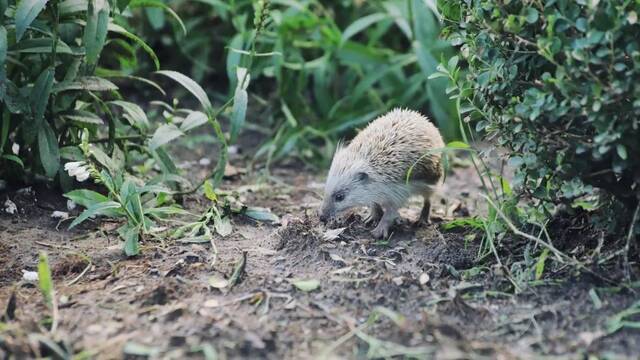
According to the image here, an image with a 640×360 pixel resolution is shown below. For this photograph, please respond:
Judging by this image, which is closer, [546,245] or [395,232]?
[546,245]

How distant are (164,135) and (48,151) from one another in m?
0.84

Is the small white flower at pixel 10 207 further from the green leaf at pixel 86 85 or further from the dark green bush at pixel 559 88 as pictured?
the dark green bush at pixel 559 88

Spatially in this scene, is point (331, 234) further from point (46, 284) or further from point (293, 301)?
point (46, 284)

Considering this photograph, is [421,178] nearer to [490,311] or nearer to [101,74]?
[490,311]

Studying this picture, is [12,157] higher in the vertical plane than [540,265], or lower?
higher

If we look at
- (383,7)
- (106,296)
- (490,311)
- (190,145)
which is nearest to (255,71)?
(190,145)

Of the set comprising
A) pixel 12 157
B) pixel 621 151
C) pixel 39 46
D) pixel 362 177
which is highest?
pixel 39 46

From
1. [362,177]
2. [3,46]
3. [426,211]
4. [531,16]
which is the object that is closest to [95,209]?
[3,46]

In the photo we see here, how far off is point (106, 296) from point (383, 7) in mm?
5171

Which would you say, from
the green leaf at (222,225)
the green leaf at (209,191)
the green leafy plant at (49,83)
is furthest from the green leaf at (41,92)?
the green leaf at (222,225)

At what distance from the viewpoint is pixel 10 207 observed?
6.35 meters

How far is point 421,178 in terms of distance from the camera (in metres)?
6.40

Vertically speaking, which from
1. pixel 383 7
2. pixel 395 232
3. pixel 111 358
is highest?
pixel 383 7

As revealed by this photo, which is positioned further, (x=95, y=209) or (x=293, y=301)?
(x=95, y=209)
